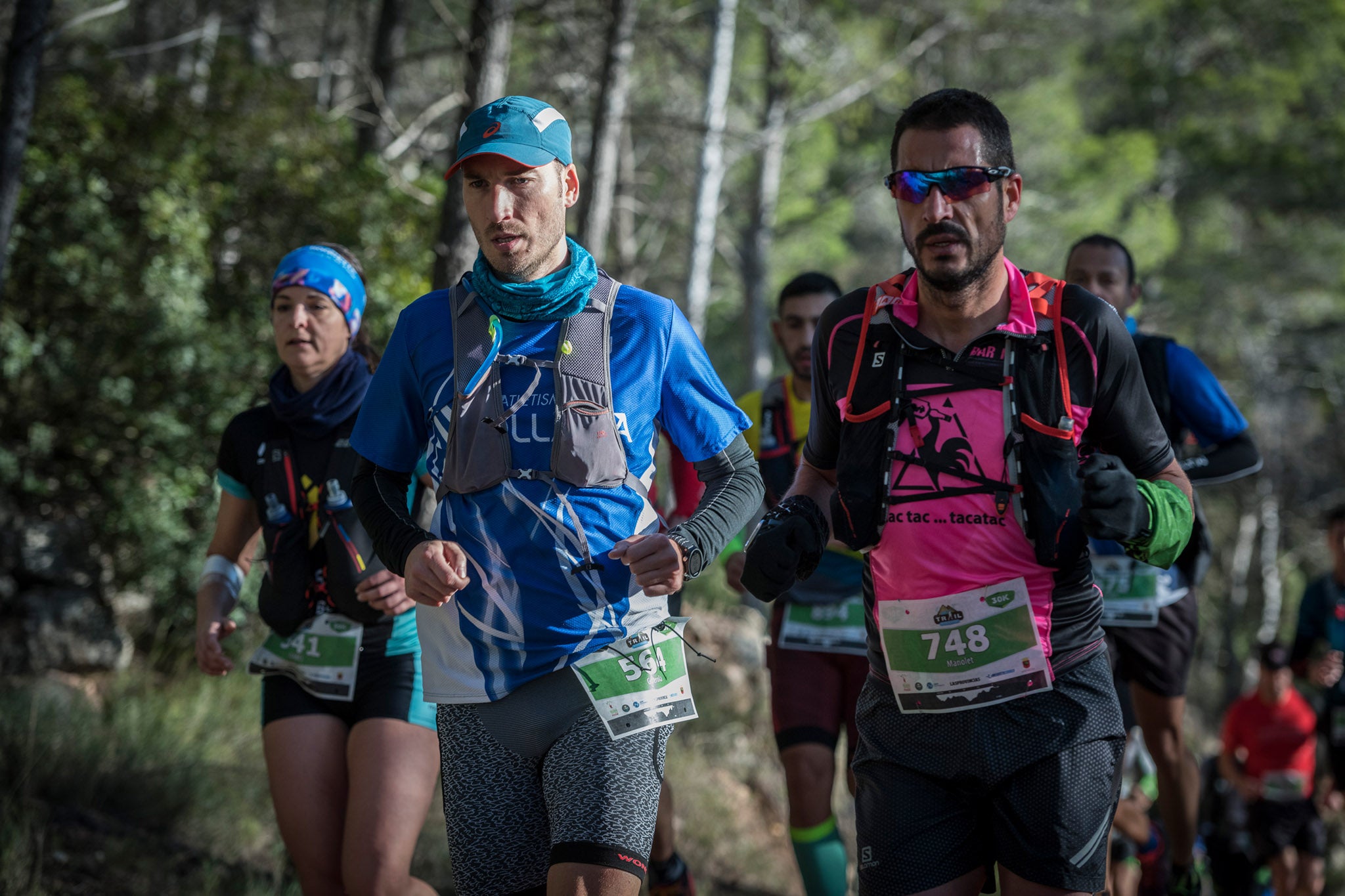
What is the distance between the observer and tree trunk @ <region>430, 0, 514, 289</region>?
21.1 feet

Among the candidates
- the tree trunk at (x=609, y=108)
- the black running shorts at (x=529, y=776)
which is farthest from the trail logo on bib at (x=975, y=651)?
the tree trunk at (x=609, y=108)

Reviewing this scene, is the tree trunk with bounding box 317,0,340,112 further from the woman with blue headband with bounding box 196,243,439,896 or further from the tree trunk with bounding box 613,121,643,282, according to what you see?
the woman with blue headband with bounding box 196,243,439,896

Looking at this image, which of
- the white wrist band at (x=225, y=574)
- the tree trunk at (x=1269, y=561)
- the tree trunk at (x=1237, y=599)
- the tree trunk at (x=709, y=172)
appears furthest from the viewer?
the tree trunk at (x=1269, y=561)

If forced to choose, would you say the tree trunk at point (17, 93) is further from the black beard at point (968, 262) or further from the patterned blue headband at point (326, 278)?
the black beard at point (968, 262)

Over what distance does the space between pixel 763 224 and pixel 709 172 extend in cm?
202

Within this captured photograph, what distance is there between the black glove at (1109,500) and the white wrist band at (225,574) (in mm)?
2668

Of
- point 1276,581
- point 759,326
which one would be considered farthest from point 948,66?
point 1276,581

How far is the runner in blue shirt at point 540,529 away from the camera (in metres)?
2.66

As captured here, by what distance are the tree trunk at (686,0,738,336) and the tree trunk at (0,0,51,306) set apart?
10.3m

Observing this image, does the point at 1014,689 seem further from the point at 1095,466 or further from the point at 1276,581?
the point at 1276,581

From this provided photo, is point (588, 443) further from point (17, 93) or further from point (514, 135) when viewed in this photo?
point (17, 93)

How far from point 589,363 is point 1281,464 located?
74.2 ft

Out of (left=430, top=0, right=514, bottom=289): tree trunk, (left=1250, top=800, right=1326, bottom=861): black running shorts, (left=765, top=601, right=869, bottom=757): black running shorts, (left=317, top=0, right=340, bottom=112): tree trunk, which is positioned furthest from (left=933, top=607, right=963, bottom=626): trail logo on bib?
(left=317, top=0, right=340, bottom=112): tree trunk

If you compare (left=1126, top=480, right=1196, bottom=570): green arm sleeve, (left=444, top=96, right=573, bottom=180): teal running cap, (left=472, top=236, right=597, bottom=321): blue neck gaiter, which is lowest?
(left=1126, top=480, right=1196, bottom=570): green arm sleeve
